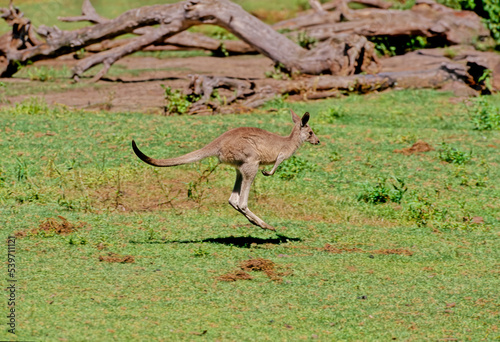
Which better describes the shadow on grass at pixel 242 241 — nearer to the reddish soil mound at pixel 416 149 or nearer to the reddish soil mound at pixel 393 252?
the reddish soil mound at pixel 393 252

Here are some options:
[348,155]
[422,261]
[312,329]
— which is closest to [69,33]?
[348,155]

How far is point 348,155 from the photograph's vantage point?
10.4 m

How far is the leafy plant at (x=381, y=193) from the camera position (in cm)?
884

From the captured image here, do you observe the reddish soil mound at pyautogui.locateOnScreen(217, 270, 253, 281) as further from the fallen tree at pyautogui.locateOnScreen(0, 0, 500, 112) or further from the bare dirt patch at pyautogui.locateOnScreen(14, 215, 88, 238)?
the fallen tree at pyautogui.locateOnScreen(0, 0, 500, 112)

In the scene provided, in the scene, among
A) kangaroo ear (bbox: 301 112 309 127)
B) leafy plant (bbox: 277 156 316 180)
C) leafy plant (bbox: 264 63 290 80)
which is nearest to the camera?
kangaroo ear (bbox: 301 112 309 127)

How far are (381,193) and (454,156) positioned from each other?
6.28 ft

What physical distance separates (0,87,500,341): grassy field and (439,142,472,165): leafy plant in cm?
2

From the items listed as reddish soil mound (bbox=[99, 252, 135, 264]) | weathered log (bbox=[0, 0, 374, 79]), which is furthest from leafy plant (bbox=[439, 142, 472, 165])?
reddish soil mound (bbox=[99, 252, 135, 264])

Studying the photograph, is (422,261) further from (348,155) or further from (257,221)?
(348,155)

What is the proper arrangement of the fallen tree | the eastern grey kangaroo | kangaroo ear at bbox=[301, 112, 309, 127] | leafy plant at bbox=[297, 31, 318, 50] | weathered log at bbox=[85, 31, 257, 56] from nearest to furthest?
the eastern grey kangaroo < kangaroo ear at bbox=[301, 112, 309, 127] < the fallen tree < leafy plant at bbox=[297, 31, 318, 50] < weathered log at bbox=[85, 31, 257, 56]

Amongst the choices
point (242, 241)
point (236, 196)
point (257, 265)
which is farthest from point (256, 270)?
point (236, 196)

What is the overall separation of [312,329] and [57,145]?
19.9 feet

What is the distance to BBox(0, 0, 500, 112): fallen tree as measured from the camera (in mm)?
13719

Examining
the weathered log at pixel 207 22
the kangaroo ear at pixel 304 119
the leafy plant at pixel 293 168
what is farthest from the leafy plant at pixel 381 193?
the weathered log at pixel 207 22
